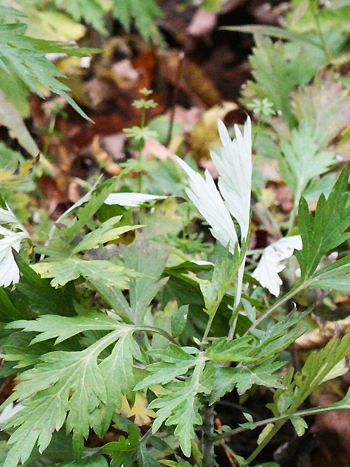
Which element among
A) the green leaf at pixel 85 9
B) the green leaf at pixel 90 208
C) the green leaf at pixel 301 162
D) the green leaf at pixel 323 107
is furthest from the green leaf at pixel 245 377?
the green leaf at pixel 85 9

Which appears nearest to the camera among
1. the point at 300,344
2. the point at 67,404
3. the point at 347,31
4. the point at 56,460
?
the point at 67,404

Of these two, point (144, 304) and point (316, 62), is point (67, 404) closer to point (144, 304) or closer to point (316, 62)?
point (144, 304)

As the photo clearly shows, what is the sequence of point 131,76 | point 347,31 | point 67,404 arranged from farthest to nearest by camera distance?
point 131,76 → point 347,31 → point 67,404

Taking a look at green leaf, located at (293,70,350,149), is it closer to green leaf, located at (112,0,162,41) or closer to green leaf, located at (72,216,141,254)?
green leaf, located at (72,216,141,254)

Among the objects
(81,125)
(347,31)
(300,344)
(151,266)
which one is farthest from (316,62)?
(151,266)

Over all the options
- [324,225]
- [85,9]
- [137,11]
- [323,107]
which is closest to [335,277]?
[324,225]

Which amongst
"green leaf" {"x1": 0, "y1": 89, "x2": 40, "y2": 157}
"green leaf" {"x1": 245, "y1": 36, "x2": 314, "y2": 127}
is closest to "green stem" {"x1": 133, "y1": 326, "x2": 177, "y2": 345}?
"green leaf" {"x1": 0, "y1": 89, "x2": 40, "y2": 157}

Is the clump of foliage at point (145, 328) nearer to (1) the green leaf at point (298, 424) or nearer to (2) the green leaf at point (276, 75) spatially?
(1) the green leaf at point (298, 424)
